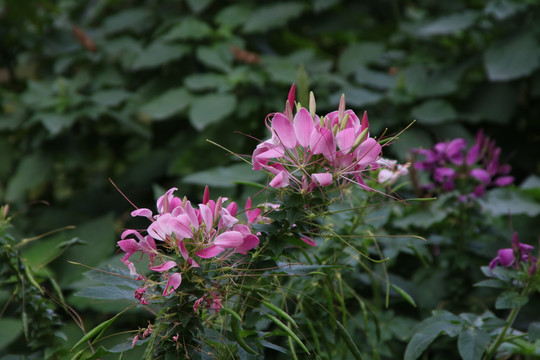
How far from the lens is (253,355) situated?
48cm

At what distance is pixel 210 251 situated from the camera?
1.42 feet

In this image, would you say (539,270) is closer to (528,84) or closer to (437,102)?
(437,102)

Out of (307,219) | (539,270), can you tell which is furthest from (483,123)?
(307,219)

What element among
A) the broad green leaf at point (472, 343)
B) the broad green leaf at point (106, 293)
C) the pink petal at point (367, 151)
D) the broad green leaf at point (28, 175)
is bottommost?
the broad green leaf at point (28, 175)

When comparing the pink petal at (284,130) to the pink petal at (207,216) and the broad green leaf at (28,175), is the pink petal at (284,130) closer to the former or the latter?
the pink petal at (207,216)

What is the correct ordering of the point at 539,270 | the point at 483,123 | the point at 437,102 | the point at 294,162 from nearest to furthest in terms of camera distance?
the point at 294,162 → the point at 539,270 → the point at 437,102 → the point at 483,123

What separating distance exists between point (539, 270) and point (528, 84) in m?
1.05

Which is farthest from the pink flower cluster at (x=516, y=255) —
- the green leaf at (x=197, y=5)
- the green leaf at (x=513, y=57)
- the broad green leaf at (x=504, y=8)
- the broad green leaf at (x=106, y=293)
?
the green leaf at (x=197, y=5)

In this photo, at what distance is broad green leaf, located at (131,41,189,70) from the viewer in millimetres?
1499

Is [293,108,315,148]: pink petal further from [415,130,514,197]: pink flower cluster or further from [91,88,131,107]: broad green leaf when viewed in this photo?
[91,88,131,107]: broad green leaf

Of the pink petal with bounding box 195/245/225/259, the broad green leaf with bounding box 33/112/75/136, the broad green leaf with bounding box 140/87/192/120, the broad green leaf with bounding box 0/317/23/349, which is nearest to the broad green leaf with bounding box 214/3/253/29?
the broad green leaf with bounding box 140/87/192/120

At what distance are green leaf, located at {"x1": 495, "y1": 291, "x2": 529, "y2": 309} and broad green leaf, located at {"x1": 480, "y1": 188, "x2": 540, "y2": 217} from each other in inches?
12.6

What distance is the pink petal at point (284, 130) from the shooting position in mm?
444

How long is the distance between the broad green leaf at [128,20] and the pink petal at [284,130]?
142cm
